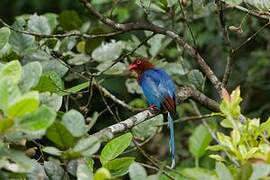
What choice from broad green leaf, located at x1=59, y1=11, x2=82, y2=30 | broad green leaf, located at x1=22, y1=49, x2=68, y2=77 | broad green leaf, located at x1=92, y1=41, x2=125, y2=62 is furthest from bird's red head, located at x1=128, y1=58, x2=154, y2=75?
broad green leaf, located at x1=22, y1=49, x2=68, y2=77

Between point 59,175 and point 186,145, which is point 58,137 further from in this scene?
point 186,145

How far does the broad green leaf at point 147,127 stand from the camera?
3.31 metres

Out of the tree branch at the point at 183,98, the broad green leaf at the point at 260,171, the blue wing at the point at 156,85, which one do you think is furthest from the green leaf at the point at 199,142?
the broad green leaf at the point at 260,171

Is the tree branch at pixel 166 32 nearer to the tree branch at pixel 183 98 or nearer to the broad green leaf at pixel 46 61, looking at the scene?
the tree branch at pixel 183 98

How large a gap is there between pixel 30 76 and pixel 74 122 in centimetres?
19

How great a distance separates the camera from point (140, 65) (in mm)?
4398

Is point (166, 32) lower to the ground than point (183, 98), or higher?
higher

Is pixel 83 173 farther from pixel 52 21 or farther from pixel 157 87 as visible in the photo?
pixel 157 87

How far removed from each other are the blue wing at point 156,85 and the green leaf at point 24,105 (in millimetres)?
2398

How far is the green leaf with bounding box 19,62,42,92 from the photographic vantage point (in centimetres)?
190

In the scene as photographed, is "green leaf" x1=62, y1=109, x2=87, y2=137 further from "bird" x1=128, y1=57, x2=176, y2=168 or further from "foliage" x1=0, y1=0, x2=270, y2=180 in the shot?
"bird" x1=128, y1=57, x2=176, y2=168

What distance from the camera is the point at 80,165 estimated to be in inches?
74.0

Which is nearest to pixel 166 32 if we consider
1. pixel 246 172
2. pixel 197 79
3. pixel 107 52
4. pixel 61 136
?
pixel 197 79

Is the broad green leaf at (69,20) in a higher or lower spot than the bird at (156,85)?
higher
